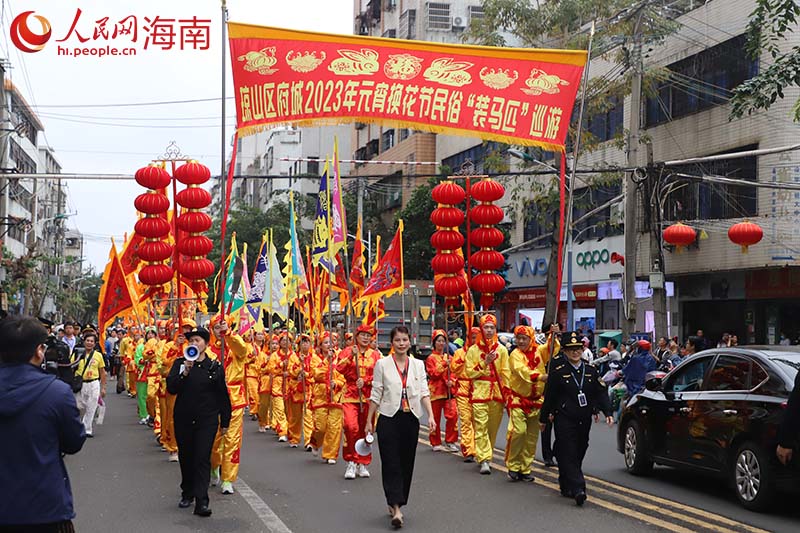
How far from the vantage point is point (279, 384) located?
16.3m

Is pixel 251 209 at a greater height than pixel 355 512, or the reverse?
pixel 251 209

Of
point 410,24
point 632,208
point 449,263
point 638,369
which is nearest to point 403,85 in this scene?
point 449,263

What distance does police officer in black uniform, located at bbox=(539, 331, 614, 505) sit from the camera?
373 inches

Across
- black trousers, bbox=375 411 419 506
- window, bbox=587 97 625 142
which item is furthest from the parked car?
window, bbox=587 97 625 142

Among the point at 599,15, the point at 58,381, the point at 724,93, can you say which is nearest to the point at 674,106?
the point at 724,93

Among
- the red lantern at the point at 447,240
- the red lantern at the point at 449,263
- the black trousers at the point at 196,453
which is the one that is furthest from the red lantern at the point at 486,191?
the black trousers at the point at 196,453

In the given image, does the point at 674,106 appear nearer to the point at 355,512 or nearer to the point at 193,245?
the point at 193,245

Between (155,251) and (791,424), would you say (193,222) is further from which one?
(791,424)

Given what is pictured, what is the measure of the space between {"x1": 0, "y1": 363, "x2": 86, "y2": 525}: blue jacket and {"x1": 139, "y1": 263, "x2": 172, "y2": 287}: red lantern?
9338 mm

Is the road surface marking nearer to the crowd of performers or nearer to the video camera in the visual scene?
the crowd of performers

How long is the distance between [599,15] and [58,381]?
24015 mm

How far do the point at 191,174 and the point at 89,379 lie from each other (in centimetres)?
418

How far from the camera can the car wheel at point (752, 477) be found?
28.4 ft

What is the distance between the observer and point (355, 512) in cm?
905
